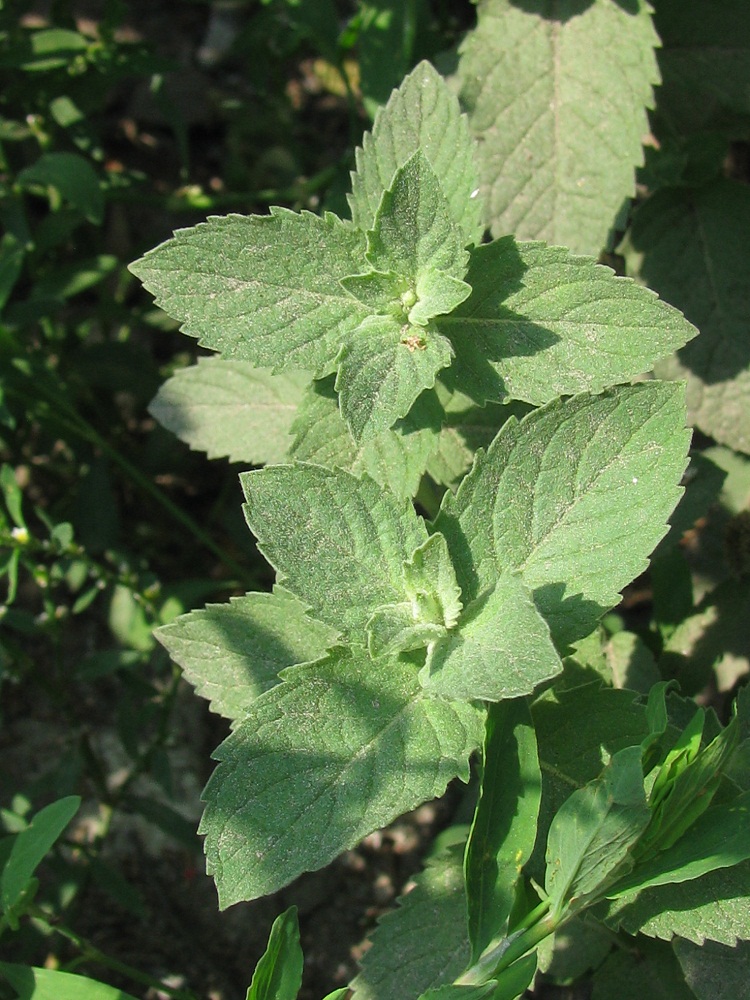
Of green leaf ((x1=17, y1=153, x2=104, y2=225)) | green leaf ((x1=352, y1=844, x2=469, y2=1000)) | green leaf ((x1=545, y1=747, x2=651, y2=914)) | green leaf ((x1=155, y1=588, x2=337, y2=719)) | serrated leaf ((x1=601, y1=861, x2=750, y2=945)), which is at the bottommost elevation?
green leaf ((x1=352, y1=844, x2=469, y2=1000))

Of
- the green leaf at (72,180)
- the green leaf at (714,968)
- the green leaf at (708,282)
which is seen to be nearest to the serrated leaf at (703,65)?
the green leaf at (708,282)

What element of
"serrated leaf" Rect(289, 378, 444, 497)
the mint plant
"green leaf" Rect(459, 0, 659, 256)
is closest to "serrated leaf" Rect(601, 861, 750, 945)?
the mint plant

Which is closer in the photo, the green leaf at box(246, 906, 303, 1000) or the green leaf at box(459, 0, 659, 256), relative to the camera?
the green leaf at box(246, 906, 303, 1000)

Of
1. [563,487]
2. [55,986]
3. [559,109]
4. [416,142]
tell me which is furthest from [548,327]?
[55,986]

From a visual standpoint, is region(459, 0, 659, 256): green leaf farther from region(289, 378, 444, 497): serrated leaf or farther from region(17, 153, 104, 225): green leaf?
region(17, 153, 104, 225): green leaf

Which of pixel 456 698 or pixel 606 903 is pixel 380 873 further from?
pixel 456 698

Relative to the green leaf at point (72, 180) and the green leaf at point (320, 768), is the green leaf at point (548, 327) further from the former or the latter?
the green leaf at point (72, 180)

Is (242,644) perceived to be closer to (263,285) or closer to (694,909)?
(263,285)
